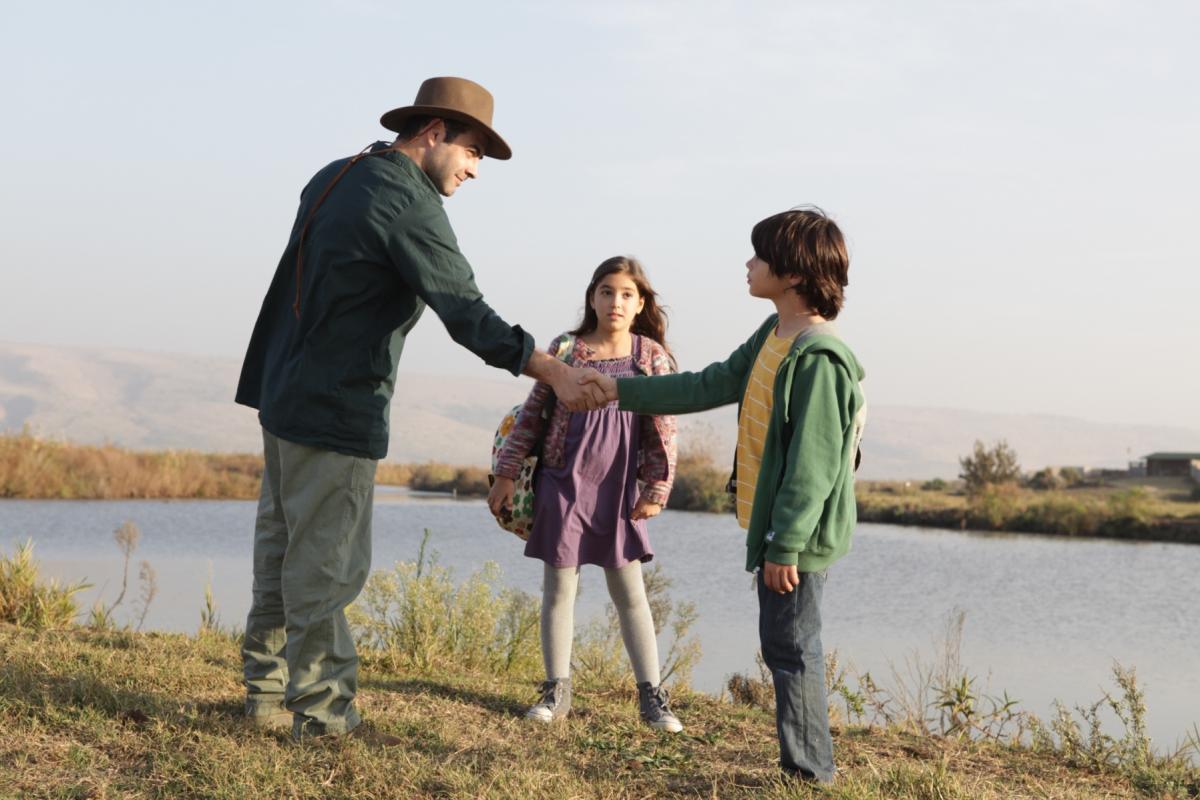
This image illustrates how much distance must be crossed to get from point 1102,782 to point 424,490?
26.0m

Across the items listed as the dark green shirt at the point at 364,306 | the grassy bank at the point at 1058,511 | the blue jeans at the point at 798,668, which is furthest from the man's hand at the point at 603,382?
the grassy bank at the point at 1058,511

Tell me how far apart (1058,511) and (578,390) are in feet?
57.2

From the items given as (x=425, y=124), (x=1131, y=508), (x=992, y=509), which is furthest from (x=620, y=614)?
(x=992, y=509)

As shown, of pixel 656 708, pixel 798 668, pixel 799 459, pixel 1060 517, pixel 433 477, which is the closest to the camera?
pixel 799 459

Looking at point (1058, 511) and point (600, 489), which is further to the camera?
point (1058, 511)

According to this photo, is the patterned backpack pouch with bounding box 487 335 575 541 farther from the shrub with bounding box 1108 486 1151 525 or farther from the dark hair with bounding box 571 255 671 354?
the shrub with bounding box 1108 486 1151 525

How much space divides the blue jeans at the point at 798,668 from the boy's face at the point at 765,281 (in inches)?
32.5

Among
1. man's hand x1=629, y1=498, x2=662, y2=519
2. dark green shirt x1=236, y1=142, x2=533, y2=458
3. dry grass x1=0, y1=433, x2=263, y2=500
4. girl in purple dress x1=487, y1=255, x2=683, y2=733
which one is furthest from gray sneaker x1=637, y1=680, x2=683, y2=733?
dry grass x1=0, y1=433, x2=263, y2=500

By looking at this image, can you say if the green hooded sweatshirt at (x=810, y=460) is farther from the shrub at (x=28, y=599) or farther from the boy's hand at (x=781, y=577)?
the shrub at (x=28, y=599)

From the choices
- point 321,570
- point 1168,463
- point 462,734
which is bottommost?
point 462,734

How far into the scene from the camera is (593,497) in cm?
451

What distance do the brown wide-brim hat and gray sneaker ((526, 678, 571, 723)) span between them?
2.08 m

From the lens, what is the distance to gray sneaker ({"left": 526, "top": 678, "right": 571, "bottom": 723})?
14.3ft

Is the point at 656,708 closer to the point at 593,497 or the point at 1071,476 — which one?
the point at 593,497
